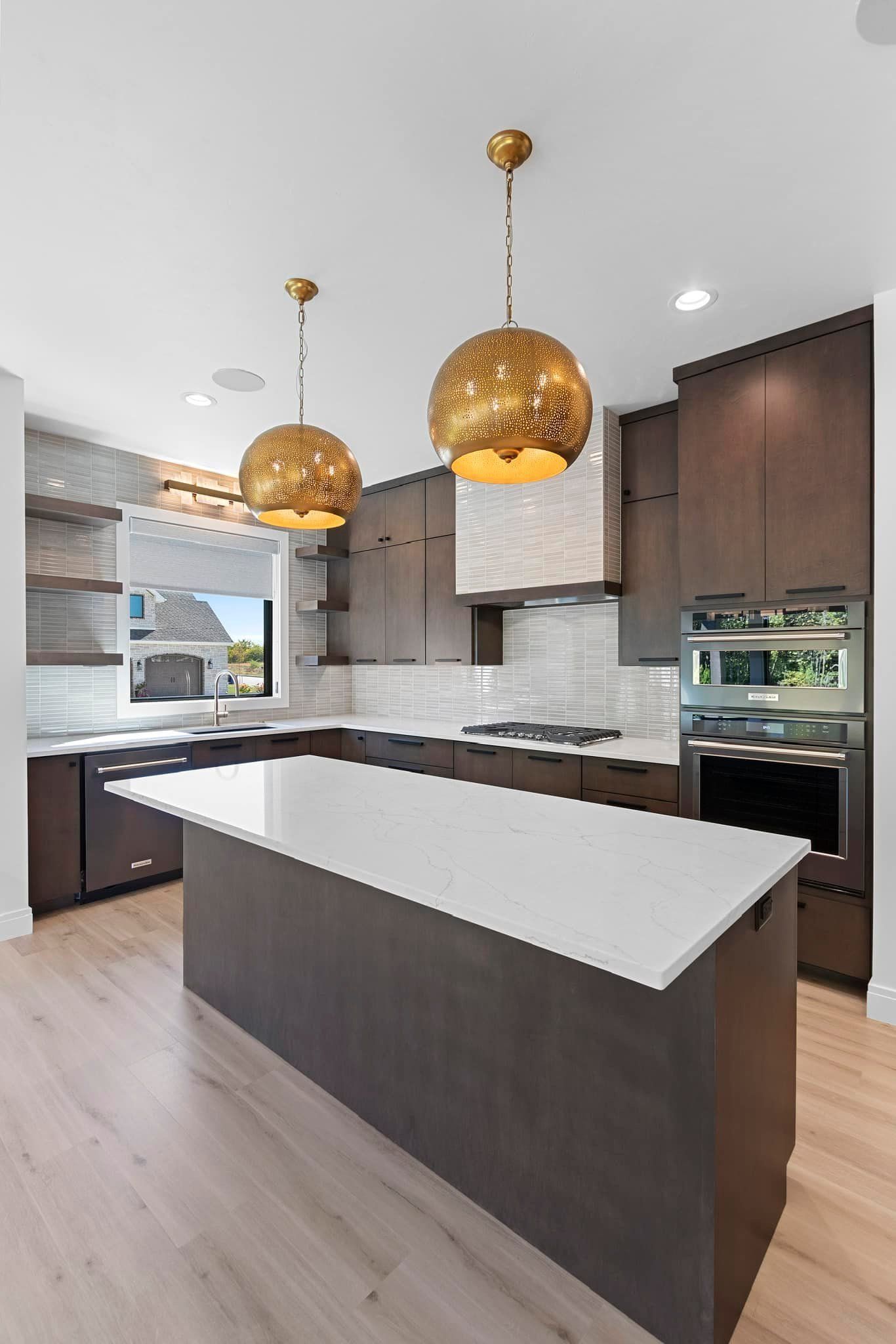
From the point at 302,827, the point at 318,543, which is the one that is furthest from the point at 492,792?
the point at 318,543

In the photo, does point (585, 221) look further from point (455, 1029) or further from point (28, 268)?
point (455, 1029)

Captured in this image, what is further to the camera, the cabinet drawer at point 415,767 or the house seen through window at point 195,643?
the house seen through window at point 195,643

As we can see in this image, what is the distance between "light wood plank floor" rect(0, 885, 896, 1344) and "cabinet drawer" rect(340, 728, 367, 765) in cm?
236

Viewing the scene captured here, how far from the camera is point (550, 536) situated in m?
3.69

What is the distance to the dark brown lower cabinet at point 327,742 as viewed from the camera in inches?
181

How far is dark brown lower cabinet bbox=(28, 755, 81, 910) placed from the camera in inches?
132

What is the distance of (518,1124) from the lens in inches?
58.4

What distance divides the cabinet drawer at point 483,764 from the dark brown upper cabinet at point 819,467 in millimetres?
1621

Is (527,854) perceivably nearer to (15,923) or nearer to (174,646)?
(15,923)

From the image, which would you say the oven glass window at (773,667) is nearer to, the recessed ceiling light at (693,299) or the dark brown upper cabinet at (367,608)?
the recessed ceiling light at (693,299)

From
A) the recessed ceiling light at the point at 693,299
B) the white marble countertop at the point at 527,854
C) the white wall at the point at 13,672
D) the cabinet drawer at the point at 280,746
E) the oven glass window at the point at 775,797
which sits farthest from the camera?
the cabinet drawer at the point at 280,746

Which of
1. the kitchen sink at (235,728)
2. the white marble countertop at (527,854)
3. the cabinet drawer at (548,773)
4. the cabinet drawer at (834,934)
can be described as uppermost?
the kitchen sink at (235,728)

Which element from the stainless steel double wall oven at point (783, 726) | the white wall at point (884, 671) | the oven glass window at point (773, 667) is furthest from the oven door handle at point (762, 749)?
the oven glass window at point (773, 667)

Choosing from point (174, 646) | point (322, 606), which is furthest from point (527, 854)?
point (322, 606)
